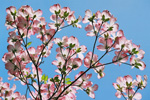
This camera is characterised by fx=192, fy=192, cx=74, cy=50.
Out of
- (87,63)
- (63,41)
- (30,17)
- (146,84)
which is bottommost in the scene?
(146,84)

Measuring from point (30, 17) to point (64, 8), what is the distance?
28 centimetres

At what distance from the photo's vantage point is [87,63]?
4.72 feet

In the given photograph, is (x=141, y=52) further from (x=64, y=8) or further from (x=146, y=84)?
(x=64, y=8)

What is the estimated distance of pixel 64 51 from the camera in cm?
145

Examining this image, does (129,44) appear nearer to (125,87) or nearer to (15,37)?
(125,87)

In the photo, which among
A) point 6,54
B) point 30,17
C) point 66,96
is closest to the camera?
point 6,54

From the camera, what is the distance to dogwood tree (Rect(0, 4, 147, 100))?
1410mm

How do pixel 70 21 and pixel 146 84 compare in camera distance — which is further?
pixel 70 21

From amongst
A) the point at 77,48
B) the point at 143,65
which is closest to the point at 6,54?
the point at 77,48

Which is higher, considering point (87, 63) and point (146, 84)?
point (87, 63)

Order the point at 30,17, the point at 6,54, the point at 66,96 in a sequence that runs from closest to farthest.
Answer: the point at 6,54 → the point at 30,17 → the point at 66,96

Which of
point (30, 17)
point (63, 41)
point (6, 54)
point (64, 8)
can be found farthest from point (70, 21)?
point (6, 54)

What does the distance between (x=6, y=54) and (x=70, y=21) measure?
57 centimetres

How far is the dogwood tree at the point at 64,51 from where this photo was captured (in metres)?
1.41
